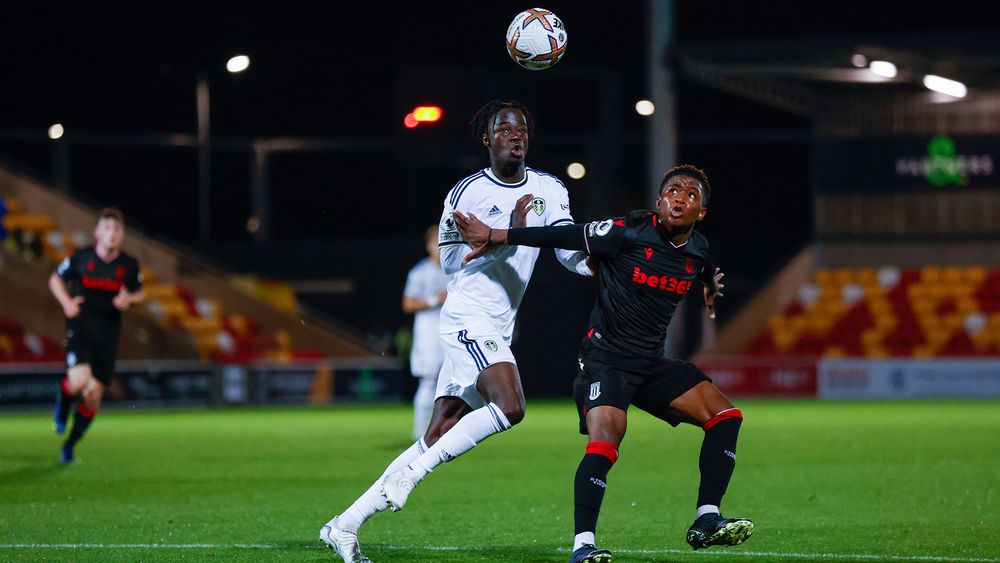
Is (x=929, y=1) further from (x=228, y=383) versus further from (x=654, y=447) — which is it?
(x=654, y=447)

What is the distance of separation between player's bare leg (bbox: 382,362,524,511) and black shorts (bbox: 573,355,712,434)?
33cm

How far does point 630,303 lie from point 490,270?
0.84 metres

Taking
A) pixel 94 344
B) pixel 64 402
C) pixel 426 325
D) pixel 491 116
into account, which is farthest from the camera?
pixel 426 325

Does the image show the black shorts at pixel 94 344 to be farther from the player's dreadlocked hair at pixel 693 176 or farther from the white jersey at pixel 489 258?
the player's dreadlocked hair at pixel 693 176

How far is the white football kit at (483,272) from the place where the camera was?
7.53 metres

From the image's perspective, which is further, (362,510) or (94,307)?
(94,307)

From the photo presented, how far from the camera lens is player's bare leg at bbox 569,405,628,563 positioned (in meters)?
6.61

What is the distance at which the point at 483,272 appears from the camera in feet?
25.1

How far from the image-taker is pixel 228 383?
79.7 feet

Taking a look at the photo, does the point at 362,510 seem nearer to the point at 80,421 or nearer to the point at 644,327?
the point at 644,327

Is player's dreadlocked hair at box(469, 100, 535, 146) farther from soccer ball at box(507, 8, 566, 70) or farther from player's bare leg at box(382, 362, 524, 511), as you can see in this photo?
player's bare leg at box(382, 362, 524, 511)

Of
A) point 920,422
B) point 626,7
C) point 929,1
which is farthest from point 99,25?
point 920,422

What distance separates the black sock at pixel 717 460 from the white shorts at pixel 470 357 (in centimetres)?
107

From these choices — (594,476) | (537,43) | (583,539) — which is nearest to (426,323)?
(537,43)
